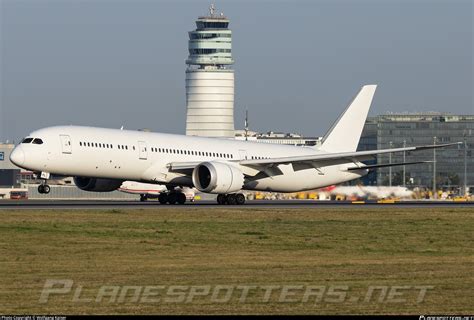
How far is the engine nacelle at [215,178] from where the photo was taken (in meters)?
58.8

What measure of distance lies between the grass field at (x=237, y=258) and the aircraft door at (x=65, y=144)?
8108 millimetres

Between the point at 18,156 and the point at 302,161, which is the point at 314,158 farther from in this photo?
the point at 18,156

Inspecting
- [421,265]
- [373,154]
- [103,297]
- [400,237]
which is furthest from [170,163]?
[103,297]

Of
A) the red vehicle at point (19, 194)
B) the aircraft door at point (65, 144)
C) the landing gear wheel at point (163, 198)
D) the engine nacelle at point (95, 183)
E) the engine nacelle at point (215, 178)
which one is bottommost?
the red vehicle at point (19, 194)

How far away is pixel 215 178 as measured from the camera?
193 ft

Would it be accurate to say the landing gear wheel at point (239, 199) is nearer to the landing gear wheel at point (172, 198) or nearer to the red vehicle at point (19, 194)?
the landing gear wheel at point (172, 198)

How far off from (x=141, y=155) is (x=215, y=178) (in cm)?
408

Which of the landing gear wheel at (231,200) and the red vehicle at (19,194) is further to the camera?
the red vehicle at (19,194)

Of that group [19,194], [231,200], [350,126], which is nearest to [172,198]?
[231,200]

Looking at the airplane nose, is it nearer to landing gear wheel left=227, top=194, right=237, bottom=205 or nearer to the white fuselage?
the white fuselage

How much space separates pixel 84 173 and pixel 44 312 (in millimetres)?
37155

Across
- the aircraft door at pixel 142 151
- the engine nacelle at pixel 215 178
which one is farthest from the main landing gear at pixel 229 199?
the aircraft door at pixel 142 151

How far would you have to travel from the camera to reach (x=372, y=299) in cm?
2214

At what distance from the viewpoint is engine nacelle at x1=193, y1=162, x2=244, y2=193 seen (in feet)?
193
